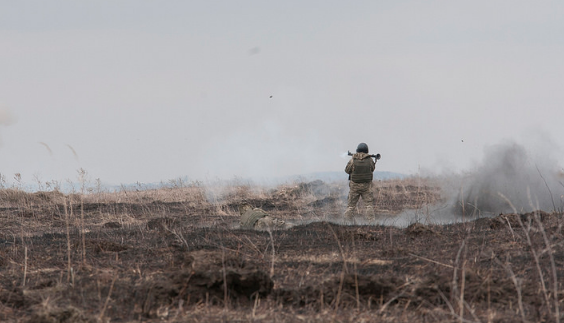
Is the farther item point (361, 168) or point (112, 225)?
point (361, 168)

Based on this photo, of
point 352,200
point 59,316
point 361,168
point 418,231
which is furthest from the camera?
point 352,200

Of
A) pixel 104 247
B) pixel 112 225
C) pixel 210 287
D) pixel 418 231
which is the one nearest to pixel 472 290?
pixel 210 287

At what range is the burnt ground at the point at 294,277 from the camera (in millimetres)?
4512

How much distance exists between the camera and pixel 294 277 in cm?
589

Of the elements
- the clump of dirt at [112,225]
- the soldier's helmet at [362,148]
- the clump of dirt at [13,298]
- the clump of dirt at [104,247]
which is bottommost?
the clump of dirt at [13,298]

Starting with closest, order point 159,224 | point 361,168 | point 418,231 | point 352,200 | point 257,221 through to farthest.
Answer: point 418,231 < point 257,221 < point 159,224 < point 361,168 < point 352,200

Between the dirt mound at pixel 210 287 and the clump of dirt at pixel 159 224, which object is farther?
the clump of dirt at pixel 159 224

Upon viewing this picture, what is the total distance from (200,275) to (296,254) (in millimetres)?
2512

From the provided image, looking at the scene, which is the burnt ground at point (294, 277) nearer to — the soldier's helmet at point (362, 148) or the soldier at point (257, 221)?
the soldier at point (257, 221)

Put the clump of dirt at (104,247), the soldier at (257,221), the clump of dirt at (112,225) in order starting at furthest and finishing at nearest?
1. the clump of dirt at (112,225)
2. the soldier at (257,221)
3. the clump of dirt at (104,247)

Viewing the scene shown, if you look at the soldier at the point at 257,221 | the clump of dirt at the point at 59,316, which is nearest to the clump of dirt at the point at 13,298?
the clump of dirt at the point at 59,316

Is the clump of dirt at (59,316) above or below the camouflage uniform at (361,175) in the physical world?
below

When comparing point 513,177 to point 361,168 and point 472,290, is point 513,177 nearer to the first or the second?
point 361,168

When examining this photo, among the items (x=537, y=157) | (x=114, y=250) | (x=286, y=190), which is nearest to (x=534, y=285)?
(x=114, y=250)
